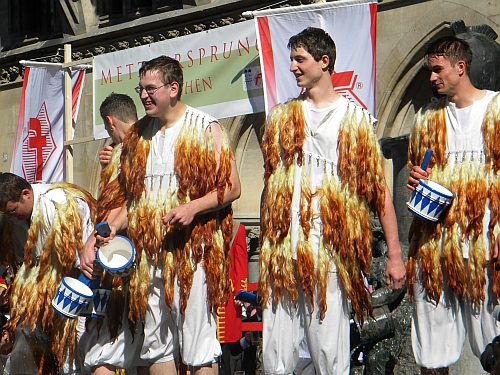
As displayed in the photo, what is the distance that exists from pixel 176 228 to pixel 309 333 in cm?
95

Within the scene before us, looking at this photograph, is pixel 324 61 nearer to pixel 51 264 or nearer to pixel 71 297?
pixel 71 297

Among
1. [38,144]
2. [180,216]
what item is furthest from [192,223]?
[38,144]

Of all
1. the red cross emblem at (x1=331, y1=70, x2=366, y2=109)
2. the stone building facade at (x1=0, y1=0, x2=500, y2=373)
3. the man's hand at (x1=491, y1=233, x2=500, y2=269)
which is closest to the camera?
the man's hand at (x1=491, y1=233, x2=500, y2=269)

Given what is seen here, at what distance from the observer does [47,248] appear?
6020mm

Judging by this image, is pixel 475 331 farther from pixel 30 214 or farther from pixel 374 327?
pixel 30 214

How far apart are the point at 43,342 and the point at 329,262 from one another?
2.27 metres

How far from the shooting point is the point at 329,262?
4902mm

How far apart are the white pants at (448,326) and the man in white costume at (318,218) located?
25cm

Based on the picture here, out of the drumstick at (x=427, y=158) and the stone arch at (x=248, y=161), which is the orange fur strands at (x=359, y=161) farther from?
the stone arch at (x=248, y=161)

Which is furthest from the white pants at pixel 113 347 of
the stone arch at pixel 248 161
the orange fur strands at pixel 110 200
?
the stone arch at pixel 248 161

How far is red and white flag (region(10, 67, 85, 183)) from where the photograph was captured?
980 centimetres

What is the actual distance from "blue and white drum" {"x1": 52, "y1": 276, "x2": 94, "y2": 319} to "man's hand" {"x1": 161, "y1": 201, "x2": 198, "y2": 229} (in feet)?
2.04

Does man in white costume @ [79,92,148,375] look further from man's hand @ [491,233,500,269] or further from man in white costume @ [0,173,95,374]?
man's hand @ [491,233,500,269]

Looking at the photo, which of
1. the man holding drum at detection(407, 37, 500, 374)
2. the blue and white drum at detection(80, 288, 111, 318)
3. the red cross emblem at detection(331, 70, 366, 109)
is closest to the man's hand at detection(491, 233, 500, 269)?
the man holding drum at detection(407, 37, 500, 374)
